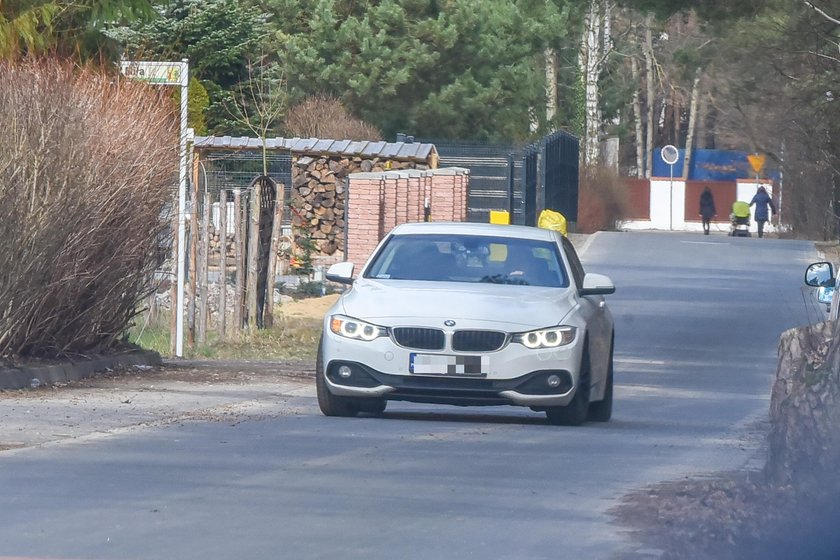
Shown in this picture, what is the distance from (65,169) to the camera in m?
13.5

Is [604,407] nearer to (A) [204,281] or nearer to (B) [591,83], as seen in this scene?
(A) [204,281]

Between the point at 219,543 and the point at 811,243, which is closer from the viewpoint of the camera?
the point at 219,543

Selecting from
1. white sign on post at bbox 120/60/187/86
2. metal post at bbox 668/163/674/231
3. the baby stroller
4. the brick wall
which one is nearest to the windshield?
white sign on post at bbox 120/60/187/86

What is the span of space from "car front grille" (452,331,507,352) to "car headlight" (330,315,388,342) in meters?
0.50

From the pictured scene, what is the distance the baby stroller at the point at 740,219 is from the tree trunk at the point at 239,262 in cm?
3405

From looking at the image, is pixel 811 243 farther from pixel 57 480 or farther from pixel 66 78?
pixel 57 480

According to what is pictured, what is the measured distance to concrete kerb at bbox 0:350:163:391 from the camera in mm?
13258

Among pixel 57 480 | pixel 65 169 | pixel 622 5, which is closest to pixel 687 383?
pixel 622 5

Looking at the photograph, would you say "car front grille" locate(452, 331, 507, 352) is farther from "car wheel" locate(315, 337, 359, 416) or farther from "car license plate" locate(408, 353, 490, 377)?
"car wheel" locate(315, 337, 359, 416)

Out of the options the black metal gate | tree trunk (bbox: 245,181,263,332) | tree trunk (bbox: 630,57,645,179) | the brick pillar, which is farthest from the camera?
tree trunk (bbox: 630,57,645,179)

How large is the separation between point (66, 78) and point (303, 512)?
6898mm

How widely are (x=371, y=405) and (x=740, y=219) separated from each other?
4266 centimetres

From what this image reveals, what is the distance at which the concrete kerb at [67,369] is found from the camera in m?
13.3

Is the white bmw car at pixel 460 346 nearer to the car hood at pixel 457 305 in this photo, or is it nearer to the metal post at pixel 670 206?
the car hood at pixel 457 305
